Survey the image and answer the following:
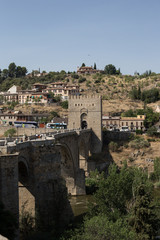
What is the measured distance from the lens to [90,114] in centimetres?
5222

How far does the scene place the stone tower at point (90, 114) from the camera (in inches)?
2052

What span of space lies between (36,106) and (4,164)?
75.5 m

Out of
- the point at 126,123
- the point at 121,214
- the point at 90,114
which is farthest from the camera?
the point at 126,123

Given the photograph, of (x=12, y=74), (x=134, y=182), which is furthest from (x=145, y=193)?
(x=12, y=74)

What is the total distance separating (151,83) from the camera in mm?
115375

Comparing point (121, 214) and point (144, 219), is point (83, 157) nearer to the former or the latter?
point (121, 214)

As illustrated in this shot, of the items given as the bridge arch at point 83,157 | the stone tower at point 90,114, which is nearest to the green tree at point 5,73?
the stone tower at point 90,114

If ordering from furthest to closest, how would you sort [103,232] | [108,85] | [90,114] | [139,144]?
1. [108,85]
2. [139,144]
3. [90,114]
4. [103,232]

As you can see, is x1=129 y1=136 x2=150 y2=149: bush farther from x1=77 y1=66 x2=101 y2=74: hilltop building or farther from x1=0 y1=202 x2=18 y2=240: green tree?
x1=77 y1=66 x2=101 y2=74: hilltop building

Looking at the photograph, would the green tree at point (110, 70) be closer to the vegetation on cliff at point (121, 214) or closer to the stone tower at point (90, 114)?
the stone tower at point (90, 114)

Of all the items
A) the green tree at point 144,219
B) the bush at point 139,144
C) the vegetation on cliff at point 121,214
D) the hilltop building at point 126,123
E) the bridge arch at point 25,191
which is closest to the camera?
the vegetation on cliff at point 121,214

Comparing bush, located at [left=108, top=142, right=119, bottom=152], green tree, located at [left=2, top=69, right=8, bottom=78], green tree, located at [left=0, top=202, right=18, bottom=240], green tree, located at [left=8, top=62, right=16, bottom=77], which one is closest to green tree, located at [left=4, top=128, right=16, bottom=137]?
bush, located at [left=108, top=142, right=119, bottom=152]

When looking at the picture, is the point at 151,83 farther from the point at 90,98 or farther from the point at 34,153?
the point at 34,153

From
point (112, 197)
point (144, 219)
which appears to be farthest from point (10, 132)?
point (144, 219)
